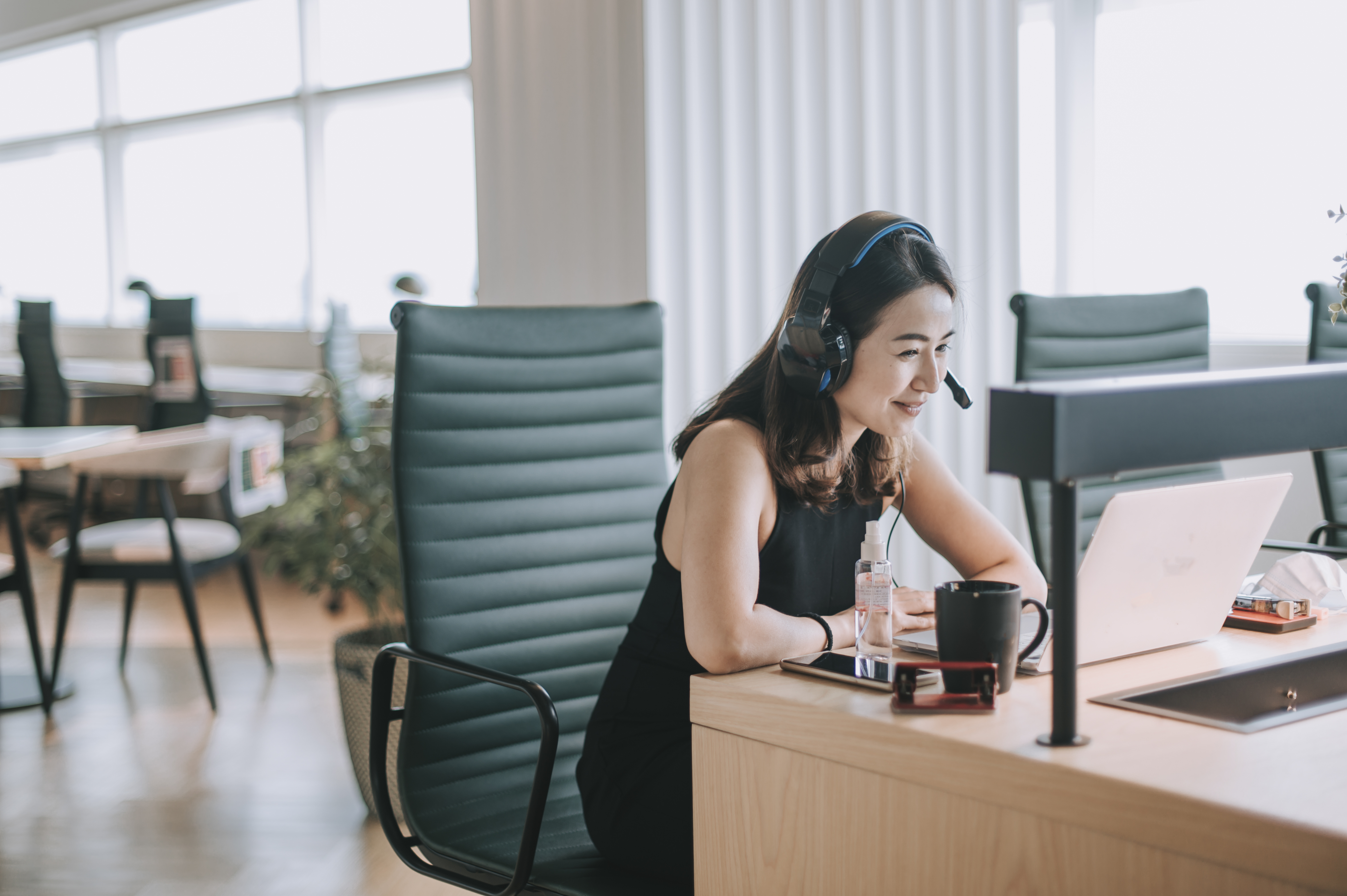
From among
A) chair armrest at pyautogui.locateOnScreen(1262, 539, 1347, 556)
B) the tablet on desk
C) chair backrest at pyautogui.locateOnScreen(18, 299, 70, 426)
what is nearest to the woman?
the tablet on desk

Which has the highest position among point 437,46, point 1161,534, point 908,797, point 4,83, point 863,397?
point 4,83

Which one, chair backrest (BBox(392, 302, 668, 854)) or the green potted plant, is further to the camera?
the green potted plant

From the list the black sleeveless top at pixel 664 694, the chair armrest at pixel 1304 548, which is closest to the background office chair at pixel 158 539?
the black sleeveless top at pixel 664 694

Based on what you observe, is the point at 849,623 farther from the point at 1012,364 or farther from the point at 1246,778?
the point at 1012,364

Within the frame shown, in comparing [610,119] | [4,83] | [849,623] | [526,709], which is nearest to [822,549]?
[849,623]

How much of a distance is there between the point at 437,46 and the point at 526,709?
422cm

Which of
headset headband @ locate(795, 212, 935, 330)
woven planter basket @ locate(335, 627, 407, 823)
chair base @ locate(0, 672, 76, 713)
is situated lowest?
chair base @ locate(0, 672, 76, 713)

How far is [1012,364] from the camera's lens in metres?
2.44

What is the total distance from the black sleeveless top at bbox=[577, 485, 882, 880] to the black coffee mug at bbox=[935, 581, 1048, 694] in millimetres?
296

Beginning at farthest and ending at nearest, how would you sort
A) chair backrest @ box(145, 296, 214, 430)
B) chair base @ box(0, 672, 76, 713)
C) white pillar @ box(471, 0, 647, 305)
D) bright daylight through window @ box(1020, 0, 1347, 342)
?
1. chair backrest @ box(145, 296, 214, 430)
2. chair base @ box(0, 672, 76, 713)
3. bright daylight through window @ box(1020, 0, 1347, 342)
4. white pillar @ box(471, 0, 647, 305)

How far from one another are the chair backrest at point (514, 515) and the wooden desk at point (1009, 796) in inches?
22.5

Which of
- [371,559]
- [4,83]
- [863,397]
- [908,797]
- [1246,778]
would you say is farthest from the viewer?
[4,83]

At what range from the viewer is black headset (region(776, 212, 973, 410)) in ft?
4.37

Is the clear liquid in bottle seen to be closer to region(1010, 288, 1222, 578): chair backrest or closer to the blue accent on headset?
the blue accent on headset
